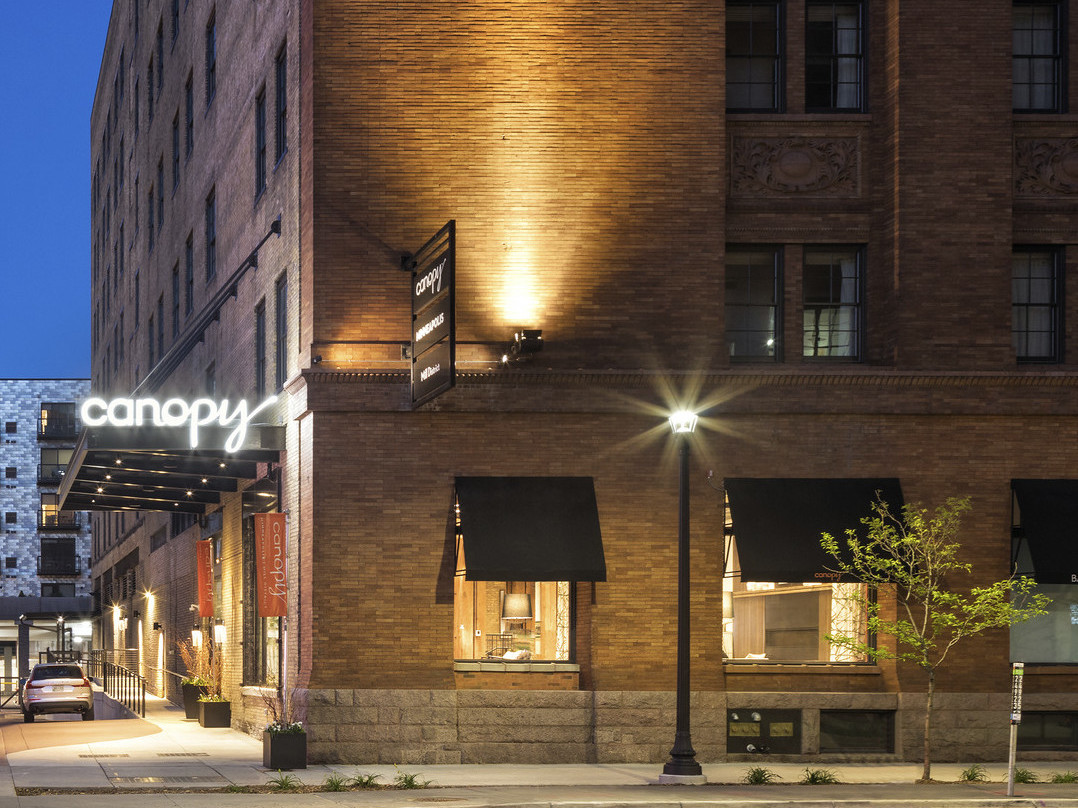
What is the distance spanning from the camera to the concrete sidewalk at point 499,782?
1900 centimetres

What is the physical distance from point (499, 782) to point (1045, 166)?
1394cm

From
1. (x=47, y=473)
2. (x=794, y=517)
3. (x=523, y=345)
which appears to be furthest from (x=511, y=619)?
(x=47, y=473)

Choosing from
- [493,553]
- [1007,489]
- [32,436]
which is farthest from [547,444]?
[32,436]

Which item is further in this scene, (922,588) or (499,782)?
(922,588)

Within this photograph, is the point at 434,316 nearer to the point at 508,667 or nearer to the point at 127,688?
the point at 508,667

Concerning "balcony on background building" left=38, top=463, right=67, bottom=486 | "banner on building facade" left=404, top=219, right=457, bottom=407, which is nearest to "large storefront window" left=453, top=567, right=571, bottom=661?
"banner on building facade" left=404, top=219, right=457, bottom=407

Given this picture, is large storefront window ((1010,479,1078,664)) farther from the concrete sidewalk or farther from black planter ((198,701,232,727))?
black planter ((198,701,232,727))

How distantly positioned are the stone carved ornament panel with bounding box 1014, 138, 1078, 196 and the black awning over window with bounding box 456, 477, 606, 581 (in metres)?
9.16

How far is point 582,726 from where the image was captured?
946 inches

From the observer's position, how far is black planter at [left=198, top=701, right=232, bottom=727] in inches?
1305

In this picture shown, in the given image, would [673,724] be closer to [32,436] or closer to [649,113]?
[649,113]

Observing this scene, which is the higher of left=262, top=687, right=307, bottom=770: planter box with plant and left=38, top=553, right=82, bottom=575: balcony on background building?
left=262, top=687, right=307, bottom=770: planter box with plant

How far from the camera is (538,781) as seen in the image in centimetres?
2131

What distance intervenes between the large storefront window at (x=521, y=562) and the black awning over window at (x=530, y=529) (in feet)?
0.05
